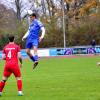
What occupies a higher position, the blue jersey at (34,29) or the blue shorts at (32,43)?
the blue jersey at (34,29)

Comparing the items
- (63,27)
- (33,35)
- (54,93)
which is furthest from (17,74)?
(63,27)

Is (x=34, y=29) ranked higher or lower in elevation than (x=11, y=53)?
higher

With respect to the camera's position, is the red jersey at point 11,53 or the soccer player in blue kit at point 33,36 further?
the soccer player in blue kit at point 33,36

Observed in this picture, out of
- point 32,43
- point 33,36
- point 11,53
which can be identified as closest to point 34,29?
point 33,36

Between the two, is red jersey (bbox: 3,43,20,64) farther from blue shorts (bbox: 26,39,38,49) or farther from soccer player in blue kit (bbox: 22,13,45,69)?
blue shorts (bbox: 26,39,38,49)

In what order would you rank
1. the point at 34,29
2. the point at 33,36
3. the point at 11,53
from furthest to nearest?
the point at 33,36, the point at 34,29, the point at 11,53

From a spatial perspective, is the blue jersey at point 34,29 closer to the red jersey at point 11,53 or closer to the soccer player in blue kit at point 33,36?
the soccer player in blue kit at point 33,36

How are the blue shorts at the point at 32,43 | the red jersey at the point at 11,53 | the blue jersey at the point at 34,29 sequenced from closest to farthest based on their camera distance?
the red jersey at the point at 11,53
the blue jersey at the point at 34,29
the blue shorts at the point at 32,43

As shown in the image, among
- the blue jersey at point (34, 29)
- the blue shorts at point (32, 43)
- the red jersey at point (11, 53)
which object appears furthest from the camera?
the blue shorts at point (32, 43)

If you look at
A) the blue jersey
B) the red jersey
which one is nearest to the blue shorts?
the blue jersey

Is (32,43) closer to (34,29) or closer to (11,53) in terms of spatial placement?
(34,29)

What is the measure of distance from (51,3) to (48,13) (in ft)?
8.51

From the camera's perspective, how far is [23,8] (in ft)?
267

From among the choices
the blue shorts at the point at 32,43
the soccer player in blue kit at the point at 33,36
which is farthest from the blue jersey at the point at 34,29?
the blue shorts at the point at 32,43
